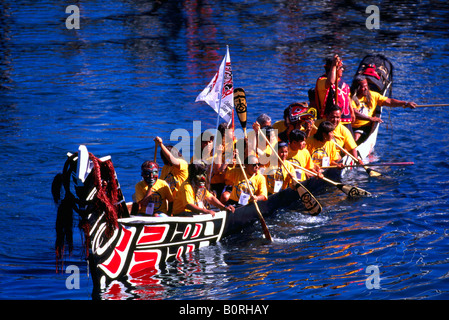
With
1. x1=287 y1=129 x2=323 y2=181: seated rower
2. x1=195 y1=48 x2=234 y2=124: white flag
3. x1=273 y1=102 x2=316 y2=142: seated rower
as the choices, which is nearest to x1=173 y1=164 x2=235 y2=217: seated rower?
x1=195 y1=48 x2=234 y2=124: white flag

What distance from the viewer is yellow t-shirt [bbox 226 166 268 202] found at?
41.3 ft

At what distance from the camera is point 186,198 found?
11.4 meters

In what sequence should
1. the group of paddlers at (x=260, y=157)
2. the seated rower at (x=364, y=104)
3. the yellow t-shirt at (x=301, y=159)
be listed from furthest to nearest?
the seated rower at (x=364, y=104) < the yellow t-shirt at (x=301, y=159) < the group of paddlers at (x=260, y=157)

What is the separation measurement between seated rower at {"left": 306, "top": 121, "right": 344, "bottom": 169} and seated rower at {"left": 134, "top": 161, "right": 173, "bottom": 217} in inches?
167

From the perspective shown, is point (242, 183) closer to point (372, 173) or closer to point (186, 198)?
point (186, 198)

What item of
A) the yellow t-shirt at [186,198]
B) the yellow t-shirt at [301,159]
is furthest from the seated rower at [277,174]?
the yellow t-shirt at [186,198]

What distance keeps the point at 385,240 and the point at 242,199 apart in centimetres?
282

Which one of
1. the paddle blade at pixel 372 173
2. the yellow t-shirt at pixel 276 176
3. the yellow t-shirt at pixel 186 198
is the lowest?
the paddle blade at pixel 372 173

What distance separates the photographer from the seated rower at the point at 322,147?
14.4m

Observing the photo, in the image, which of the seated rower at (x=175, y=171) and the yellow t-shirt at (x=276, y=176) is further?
the yellow t-shirt at (x=276, y=176)

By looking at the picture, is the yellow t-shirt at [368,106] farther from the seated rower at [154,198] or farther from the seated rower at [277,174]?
the seated rower at [154,198]

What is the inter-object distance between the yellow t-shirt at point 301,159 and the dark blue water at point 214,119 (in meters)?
0.85

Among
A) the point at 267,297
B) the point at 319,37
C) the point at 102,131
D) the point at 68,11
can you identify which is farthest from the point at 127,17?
the point at 267,297

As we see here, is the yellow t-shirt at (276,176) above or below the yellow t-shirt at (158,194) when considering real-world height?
below
